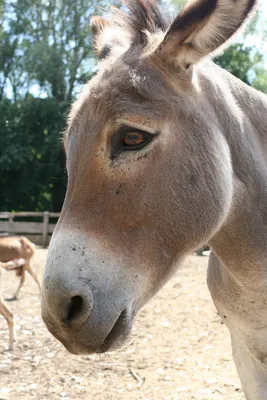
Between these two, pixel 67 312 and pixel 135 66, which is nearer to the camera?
pixel 67 312

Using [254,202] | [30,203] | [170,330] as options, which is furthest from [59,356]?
[30,203]

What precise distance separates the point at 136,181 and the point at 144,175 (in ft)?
0.14

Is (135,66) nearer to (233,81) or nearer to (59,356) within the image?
(233,81)

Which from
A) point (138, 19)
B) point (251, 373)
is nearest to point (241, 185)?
point (138, 19)

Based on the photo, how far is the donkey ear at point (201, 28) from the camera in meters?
1.88

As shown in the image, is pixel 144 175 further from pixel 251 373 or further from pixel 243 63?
pixel 243 63

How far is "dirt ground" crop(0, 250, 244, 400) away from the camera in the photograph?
464 cm

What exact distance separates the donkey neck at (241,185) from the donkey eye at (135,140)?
1.56 feet

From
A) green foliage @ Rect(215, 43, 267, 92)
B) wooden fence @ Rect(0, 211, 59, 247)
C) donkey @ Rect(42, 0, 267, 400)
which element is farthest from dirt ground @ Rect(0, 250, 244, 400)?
green foliage @ Rect(215, 43, 267, 92)

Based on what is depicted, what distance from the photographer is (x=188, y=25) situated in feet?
6.27

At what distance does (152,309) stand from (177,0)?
5.49m

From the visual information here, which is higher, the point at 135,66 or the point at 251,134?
the point at 135,66

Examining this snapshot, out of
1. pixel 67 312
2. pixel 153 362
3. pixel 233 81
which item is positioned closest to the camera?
pixel 67 312

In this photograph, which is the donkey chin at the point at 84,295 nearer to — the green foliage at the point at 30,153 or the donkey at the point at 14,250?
the donkey at the point at 14,250
